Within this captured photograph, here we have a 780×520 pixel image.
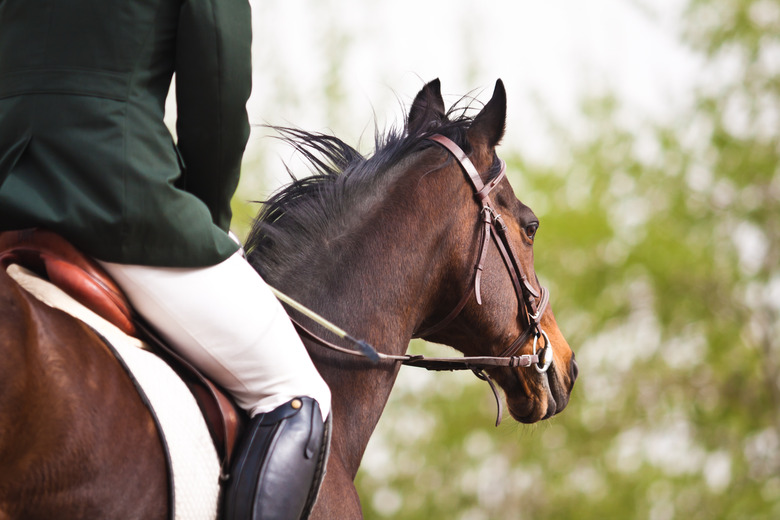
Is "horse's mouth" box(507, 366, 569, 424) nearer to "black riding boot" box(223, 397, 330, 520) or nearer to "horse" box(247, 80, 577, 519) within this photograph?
"horse" box(247, 80, 577, 519)

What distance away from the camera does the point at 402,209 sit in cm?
288

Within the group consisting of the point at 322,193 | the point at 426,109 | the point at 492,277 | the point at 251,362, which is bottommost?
the point at 251,362

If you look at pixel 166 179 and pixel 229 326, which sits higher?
pixel 166 179

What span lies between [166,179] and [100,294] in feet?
1.08

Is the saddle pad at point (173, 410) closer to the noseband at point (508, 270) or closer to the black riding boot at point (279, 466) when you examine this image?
the black riding boot at point (279, 466)

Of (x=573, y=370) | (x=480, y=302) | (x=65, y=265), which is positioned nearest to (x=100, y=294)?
(x=65, y=265)

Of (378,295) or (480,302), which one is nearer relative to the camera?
(378,295)

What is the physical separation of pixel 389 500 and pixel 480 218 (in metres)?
13.9

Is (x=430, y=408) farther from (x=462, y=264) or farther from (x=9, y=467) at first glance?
(x=9, y=467)

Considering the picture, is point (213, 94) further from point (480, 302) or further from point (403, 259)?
point (480, 302)

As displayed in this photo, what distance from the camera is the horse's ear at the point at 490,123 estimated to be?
3.07 meters

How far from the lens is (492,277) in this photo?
3.02 m

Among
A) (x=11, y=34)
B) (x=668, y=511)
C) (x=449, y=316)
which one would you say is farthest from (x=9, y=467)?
(x=668, y=511)

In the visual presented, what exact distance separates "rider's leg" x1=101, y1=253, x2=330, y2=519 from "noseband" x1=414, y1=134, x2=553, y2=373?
36.1 inches
